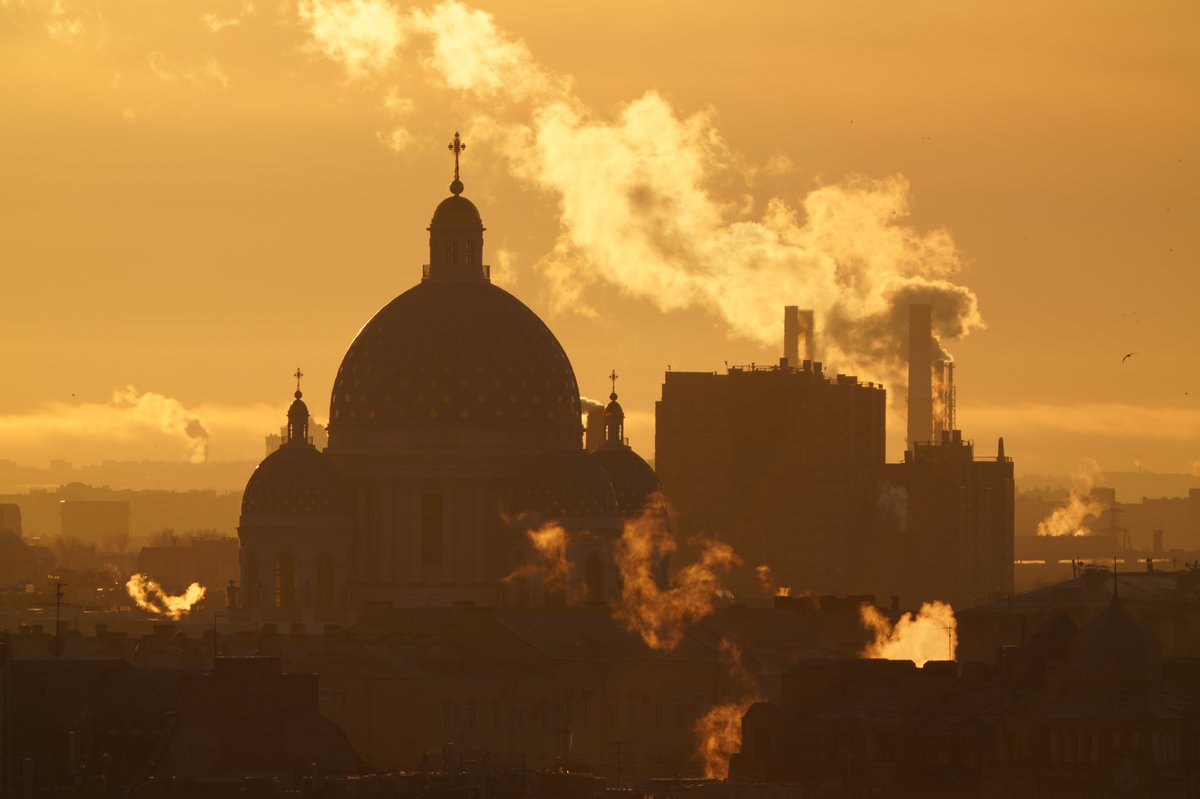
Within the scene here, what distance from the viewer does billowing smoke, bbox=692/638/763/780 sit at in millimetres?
170375

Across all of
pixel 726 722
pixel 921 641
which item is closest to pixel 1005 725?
pixel 726 722

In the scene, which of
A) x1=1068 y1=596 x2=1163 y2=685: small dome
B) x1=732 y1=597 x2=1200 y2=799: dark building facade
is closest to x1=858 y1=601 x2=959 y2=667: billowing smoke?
x1=732 y1=597 x2=1200 y2=799: dark building facade

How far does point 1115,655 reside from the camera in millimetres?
133125

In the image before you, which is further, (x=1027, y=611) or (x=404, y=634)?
(x=404, y=634)

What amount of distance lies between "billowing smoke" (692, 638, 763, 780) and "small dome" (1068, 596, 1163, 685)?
30.0 metres

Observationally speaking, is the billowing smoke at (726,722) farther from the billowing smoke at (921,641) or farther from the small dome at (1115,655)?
the small dome at (1115,655)

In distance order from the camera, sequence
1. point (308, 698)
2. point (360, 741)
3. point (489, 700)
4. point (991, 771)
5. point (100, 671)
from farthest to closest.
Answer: point (489, 700) < point (360, 741) < point (100, 671) < point (308, 698) < point (991, 771)

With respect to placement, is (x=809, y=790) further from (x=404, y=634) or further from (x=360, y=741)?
(x=404, y=634)

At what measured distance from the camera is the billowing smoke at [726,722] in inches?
6708

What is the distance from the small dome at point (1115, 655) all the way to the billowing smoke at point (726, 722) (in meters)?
30.0

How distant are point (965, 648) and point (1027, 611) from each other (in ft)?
22.5

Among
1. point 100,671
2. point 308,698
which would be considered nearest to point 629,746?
point 100,671

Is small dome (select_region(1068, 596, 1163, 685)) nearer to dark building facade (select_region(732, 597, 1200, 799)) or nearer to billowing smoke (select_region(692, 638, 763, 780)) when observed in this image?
dark building facade (select_region(732, 597, 1200, 799))

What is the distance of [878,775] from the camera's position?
136 metres
